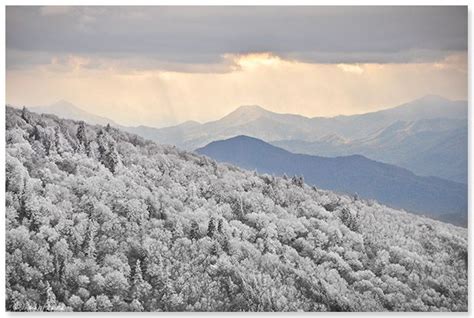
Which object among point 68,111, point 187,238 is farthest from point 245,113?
point 68,111

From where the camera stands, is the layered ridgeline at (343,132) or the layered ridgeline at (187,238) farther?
the layered ridgeline at (343,132)

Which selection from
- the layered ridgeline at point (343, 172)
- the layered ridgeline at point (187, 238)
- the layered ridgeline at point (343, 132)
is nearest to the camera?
the layered ridgeline at point (187, 238)

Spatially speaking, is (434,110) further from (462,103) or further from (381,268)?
(381,268)

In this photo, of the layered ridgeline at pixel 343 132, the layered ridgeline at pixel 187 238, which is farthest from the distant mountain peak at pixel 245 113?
the layered ridgeline at pixel 187 238

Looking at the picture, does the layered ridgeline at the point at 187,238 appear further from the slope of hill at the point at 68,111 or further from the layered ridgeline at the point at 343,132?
the layered ridgeline at the point at 343,132

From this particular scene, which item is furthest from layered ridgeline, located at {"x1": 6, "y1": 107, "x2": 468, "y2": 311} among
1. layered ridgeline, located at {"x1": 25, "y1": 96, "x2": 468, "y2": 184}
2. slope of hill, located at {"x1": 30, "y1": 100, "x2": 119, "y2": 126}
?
layered ridgeline, located at {"x1": 25, "y1": 96, "x2": 468, "y2": 184}

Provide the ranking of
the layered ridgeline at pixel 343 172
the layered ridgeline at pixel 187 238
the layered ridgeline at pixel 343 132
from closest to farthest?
Result: the layered ridgeline at pixel 187 238
the layered ridgeline at pixel 343 132
the layered ridgeline at pixel 343 172
